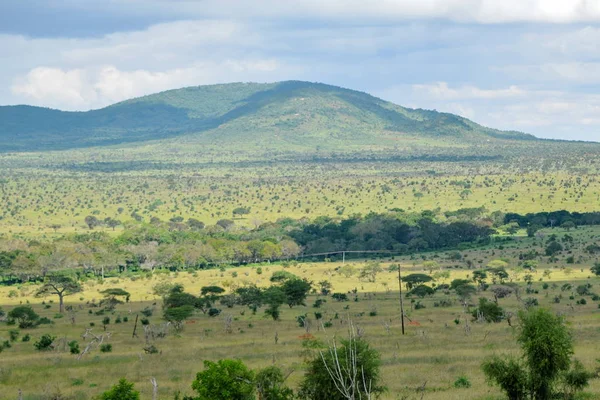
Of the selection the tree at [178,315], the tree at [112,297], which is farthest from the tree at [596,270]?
the tree at [112,297]

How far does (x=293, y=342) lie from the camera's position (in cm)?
5122

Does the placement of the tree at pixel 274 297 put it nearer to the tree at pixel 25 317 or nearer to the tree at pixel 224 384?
the tree at pixel 25 317

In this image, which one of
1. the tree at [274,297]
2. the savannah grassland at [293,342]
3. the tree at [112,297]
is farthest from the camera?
the tree at [112,297]

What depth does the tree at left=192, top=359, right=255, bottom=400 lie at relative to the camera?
101 feet

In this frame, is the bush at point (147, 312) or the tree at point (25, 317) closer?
the tree at point (25, 317)

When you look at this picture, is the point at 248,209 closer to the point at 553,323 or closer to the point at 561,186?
the point at 561,186

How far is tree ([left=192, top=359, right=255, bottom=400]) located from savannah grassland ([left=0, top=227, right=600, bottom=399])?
6357 millimetres

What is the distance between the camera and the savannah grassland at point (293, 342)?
39.8 metres

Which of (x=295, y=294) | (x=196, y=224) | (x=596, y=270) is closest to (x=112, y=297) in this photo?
(x=295, y=294)

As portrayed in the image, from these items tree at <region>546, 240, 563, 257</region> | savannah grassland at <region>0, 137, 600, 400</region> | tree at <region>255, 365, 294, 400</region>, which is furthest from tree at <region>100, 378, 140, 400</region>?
tree at <region>546, 240, 563, 257</region>

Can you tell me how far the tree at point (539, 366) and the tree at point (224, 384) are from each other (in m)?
8.83

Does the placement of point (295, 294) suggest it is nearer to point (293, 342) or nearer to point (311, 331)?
point (311, 331)

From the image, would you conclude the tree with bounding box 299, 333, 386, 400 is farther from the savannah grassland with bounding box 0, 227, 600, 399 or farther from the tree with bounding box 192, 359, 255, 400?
the savannah grassland with bounding box 0, 227, 600, 399

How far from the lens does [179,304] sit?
67562mm
